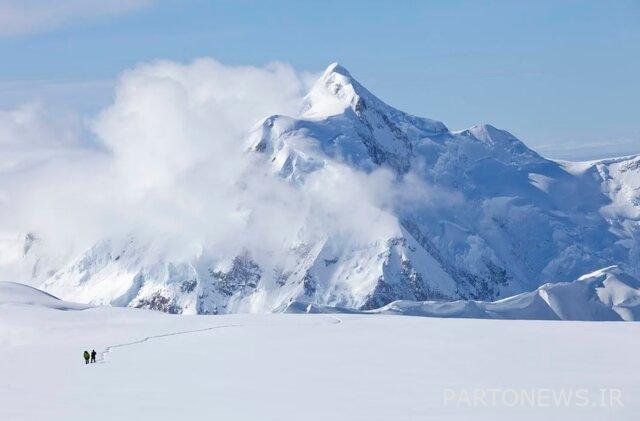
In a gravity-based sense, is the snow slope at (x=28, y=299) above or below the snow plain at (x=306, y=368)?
below

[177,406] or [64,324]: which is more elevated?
[177,406]

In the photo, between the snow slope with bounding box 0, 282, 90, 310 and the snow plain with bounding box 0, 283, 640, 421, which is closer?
the snow plain with bounding box 0, 283, 640, 421

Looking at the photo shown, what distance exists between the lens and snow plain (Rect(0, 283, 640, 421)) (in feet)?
136

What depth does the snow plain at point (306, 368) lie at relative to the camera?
136 feet

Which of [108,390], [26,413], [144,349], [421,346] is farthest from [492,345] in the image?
[26,413]

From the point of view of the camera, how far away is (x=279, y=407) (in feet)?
138

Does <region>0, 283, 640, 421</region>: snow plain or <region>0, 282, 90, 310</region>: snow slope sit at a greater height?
<region>0, 283, 640, 421</region>: snow plain

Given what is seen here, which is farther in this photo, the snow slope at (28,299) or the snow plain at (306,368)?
A: the snow slope at (28,299)

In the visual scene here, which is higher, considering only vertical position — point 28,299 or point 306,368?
point 306,368

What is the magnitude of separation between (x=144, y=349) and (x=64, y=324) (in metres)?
15.9

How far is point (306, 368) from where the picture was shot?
52281 millimetres

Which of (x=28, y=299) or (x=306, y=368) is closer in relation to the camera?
(x=306, y=368)

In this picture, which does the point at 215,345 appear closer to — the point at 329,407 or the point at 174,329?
the point at 174,329

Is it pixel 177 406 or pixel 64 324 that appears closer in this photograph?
pixel 177 406
